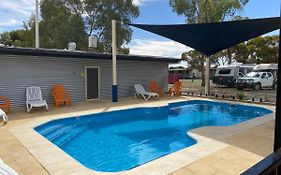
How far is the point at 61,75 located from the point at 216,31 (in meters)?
7.38

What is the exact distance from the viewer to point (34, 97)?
34.3 feet

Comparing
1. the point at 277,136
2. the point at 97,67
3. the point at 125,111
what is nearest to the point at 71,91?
the point at 97,67

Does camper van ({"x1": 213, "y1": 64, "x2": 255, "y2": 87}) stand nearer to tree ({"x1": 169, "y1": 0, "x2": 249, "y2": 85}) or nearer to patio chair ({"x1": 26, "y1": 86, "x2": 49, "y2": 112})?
tree ({"x1": 169, "y1": 0, "x2": 249, "y2": 85})

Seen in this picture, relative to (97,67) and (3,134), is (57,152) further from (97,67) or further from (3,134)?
(97,67)

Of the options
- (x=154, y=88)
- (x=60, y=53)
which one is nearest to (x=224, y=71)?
(x=154, y=88)

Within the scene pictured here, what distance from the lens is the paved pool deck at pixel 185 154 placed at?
4033mm

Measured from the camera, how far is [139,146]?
6.30 m

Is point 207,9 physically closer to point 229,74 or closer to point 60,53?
point 229,74

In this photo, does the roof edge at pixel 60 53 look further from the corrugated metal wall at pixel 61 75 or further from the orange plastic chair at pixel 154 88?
the orange plastic chair at pixel 154 88

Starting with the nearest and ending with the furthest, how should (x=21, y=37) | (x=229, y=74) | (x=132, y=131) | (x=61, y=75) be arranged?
(x=132, y=131) < (x=61, y=75) < (x=229, y=74) < (x=21, y=37)

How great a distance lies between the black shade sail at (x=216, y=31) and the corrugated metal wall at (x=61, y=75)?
465cm

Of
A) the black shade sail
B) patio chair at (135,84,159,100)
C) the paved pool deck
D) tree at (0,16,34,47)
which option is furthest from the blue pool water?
tree at (0,16,34,47)

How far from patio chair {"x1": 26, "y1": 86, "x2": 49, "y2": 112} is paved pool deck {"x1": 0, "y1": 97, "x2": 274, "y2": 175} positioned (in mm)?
2767

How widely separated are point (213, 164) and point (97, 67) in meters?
10.0
